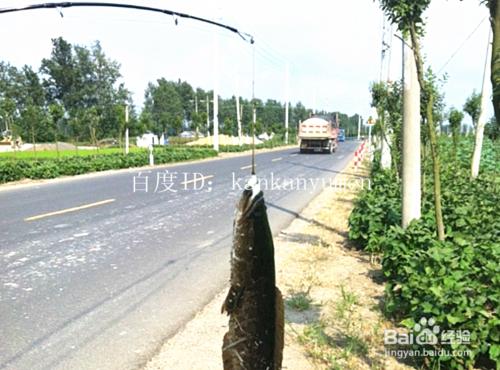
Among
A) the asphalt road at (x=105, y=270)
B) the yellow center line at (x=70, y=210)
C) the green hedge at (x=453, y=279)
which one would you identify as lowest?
the asphalt road at (x=105, y=270)

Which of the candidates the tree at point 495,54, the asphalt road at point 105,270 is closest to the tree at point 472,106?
the asphalt road at point 105,270

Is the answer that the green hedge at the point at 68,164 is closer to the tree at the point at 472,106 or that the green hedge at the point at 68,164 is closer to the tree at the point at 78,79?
the tree at the point at 472,106

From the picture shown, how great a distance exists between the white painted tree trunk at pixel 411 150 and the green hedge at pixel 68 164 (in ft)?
46.1

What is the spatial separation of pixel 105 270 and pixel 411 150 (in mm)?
4170

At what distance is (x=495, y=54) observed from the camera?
5.52 ft

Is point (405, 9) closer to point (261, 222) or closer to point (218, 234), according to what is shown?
point (261, 222)

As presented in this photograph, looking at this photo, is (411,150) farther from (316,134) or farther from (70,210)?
(316,134)

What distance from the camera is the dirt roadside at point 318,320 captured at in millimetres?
3459

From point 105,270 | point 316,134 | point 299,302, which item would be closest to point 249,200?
point 299,302

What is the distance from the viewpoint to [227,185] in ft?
49.1

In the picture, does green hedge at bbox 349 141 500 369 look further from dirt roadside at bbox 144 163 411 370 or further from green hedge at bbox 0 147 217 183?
green hedge at bbox 0 147 217 183

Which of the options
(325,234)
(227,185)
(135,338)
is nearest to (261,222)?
(135,338)

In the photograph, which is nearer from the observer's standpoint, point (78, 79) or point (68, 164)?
point (68, 164)

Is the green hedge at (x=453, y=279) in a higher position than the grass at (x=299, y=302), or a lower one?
higher
